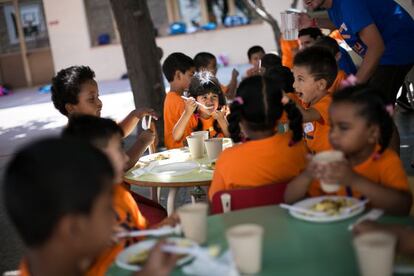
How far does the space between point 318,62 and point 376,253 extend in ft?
7.66

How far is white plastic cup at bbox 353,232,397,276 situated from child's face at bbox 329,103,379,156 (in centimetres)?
84

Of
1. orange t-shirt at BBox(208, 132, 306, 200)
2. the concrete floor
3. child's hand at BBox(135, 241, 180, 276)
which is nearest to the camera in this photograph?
child's hand at BBox(135, 241, 180, 276)

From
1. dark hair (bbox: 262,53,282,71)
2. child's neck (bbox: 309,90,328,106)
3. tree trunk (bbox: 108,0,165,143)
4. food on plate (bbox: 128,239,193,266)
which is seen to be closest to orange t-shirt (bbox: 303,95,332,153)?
child's neck (bbox: 309,90,328,106)

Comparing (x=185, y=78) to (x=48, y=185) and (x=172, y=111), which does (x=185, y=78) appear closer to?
(x=172, y=111)

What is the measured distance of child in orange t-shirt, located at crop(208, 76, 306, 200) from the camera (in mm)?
2406

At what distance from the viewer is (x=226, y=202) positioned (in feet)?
7.54

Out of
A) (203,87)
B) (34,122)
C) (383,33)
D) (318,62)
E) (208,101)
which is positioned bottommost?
(34,122)

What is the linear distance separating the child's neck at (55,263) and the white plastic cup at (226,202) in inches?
35.7

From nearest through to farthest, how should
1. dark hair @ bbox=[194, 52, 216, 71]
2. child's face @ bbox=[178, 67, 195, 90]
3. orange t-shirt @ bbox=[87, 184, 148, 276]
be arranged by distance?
orange t-shirt @ bbox=[87, 184, 148, 276] < child's face @ bbox=[178, 67, 195, 90] < dark hair @ bbox=[194, 52, 216, 71]

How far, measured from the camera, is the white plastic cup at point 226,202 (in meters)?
2.29

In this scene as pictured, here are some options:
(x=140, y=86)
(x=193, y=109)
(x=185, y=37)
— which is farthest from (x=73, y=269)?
(x=185, y=37)

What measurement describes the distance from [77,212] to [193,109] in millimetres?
2581

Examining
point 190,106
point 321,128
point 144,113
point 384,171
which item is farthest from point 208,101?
point 384,171

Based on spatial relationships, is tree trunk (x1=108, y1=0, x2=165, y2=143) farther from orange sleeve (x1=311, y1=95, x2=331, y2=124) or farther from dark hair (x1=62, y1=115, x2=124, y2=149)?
dark hair (x1=62, y1=115, x2=124, y2=149)
